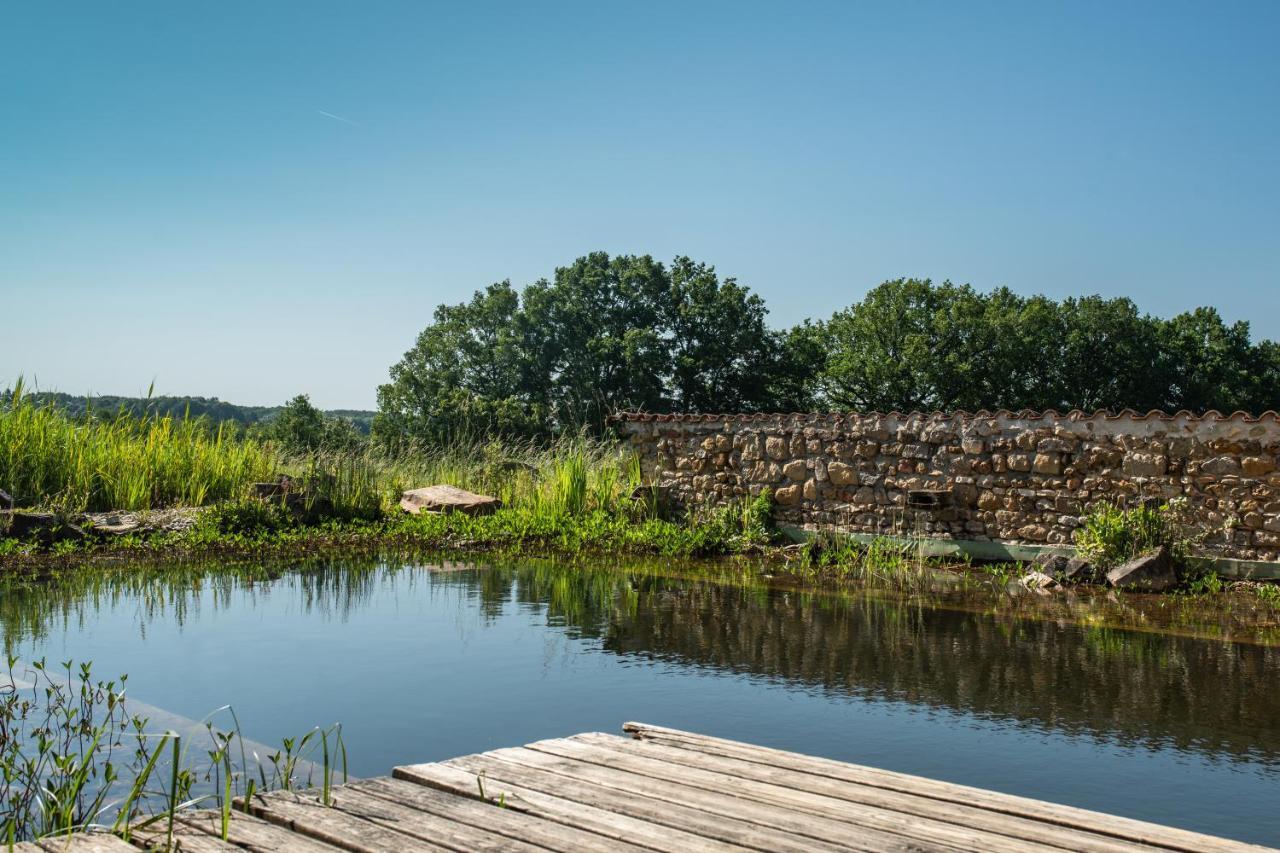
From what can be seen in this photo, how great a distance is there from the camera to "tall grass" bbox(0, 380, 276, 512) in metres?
15.1

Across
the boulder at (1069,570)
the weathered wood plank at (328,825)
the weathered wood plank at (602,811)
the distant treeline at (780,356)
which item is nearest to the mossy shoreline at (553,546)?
the boulder at (1069,570)

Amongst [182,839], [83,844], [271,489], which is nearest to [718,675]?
[182,839]

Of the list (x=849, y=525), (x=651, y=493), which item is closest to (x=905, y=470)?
(x=849, y=525)

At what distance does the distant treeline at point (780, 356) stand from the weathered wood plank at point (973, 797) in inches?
1271

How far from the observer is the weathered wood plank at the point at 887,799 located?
3244mm

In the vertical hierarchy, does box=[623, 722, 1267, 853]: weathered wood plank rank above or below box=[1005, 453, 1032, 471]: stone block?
below

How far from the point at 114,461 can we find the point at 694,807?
49.1ft

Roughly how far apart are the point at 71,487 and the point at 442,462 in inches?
266

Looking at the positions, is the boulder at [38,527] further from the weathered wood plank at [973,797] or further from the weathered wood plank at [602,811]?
the weathered wood plank at [973,797]

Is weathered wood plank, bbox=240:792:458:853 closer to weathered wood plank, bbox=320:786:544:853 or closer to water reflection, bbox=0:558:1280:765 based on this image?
weathered wood plank, bbox=320:786:544:853

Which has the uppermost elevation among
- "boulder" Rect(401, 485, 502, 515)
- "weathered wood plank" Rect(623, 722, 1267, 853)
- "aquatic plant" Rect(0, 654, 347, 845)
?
"boulder" Rect(401, 485, 502, 515)

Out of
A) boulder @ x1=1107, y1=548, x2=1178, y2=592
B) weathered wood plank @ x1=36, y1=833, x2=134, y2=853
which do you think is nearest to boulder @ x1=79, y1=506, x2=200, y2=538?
weathered wood plank @ x1=36, y1=833, x2=134, y2=853

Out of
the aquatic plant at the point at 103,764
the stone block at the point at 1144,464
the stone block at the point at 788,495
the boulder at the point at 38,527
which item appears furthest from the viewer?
the stone block at the point at 788,495

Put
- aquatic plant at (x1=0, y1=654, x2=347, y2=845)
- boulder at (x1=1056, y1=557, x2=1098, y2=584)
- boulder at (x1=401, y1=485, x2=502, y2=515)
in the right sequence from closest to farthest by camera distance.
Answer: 1. aquatic plant at (x1=0, y1=654, x2=347, y2=845)
2. boulder at (x1=1056, y1=557, x2=1098, y2=584)
3. boulder at (x1=401, y1=485, x2=502, y2=515)
